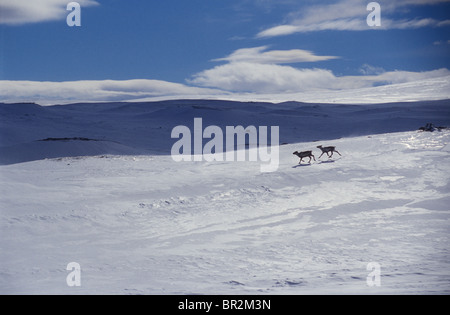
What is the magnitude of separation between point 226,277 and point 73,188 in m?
4.60

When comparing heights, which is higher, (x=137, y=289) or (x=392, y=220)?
(x=392, y=220)

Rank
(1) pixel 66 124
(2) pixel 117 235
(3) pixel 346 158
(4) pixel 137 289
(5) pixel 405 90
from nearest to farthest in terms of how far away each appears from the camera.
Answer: (4) pixel 137 289
(2) pixel 117 235
(3) pixel 346 158
(1) pixel 66 124
(5) pixel 405 90

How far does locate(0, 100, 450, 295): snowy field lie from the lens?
158 inches

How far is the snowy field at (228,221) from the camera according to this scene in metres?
4.01

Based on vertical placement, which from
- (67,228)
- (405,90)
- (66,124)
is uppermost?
(405,90)

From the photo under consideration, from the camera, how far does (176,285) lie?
384 cm

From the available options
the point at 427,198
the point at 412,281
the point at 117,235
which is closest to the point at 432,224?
the point at 427,198

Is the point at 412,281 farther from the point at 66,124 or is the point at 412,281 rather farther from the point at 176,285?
the point at 66,124

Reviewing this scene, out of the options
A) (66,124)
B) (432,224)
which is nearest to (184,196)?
(432,224)

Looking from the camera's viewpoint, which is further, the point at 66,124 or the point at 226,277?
the point at 66,124

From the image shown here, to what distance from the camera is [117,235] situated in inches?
217

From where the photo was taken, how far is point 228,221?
5988mm

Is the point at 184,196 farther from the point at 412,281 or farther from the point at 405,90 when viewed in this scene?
the point at 405,90

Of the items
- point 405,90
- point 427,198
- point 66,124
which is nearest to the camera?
point 427,198
